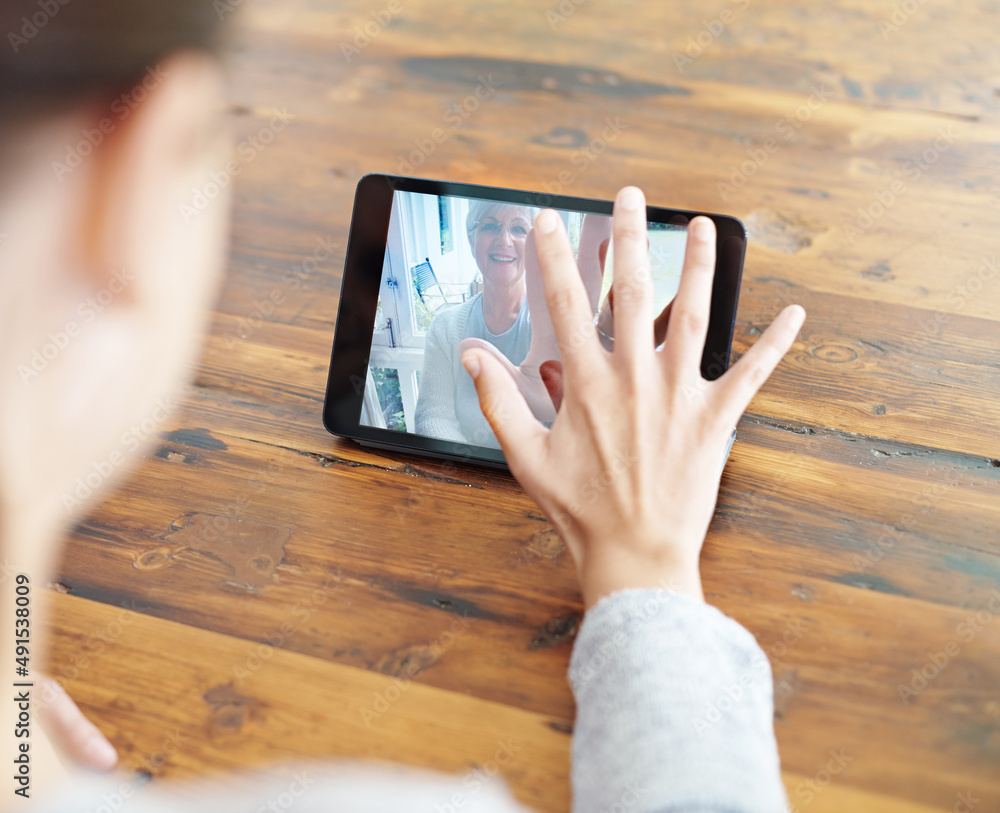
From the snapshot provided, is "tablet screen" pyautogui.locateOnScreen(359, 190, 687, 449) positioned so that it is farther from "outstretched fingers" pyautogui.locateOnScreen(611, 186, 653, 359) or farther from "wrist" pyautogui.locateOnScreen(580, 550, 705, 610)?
"wrist" pyautogui.locateOnScreen(580, 550, 705, 610)

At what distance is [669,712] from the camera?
397 mm

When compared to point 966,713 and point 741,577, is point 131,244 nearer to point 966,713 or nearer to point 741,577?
point 741,577

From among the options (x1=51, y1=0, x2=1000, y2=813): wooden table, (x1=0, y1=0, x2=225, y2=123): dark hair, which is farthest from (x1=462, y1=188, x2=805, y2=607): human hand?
(x1=0, y1=0, x2=225, y2=123): dark hair

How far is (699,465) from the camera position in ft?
1.65

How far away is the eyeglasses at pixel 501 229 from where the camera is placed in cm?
63

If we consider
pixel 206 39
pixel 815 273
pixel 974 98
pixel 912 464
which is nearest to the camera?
pixel 912 464

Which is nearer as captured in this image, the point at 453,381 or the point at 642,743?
the point at 642,743

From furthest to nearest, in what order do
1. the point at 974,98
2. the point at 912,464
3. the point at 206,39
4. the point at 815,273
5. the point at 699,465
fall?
the point at 206,39
the point at 974,98
the point at 815,273
the point at 912,464
the point at 699,465

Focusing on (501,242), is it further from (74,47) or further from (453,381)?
(74,47)

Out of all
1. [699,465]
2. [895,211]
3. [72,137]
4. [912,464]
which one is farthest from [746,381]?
[72,137]

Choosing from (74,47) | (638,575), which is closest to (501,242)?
(638,575)

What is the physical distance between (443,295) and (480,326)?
0.14ft

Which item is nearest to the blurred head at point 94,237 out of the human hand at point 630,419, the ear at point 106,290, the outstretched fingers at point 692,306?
the ear at point 106,290

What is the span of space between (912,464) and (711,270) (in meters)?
0.26
